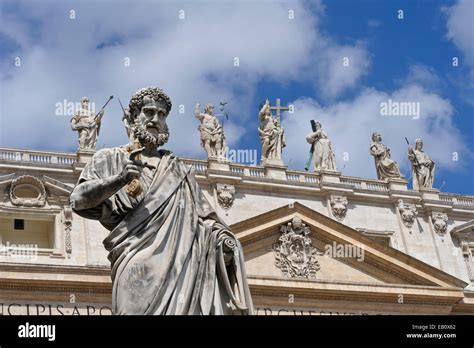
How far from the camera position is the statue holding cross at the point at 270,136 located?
2967 centimetres

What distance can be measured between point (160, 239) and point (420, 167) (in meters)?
27.1

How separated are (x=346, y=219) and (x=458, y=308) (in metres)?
3.90

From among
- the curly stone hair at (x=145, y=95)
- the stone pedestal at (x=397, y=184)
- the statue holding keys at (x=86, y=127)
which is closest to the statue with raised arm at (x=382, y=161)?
the stone pedestal at (x=397, y=184)

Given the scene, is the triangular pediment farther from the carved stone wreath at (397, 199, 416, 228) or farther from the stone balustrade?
the carved stone wreath at (397, 199, 416, 228)

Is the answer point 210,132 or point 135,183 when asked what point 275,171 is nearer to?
point 210,132

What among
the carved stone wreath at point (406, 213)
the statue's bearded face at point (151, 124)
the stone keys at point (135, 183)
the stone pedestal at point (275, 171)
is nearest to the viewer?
the stone keys at point (135, 183)

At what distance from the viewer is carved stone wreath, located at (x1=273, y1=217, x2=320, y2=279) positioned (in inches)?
1154

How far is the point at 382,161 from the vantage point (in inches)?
1249

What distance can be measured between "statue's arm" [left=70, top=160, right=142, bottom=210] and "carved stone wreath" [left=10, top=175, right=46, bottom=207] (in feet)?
71.5

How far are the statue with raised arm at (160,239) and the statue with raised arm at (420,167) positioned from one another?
86.8 feet

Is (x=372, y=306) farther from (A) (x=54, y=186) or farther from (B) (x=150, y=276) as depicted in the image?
(B) (x=150, y=276)

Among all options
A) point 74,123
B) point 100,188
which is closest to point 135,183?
point 100,188

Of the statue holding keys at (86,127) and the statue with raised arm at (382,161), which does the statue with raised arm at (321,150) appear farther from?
the statue holding keys at (86,127)

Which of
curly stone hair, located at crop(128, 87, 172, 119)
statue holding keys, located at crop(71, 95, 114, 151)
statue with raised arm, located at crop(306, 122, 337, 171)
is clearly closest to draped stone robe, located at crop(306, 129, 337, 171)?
statue with raised arm, located at crop(306, 122, 337, 171)
